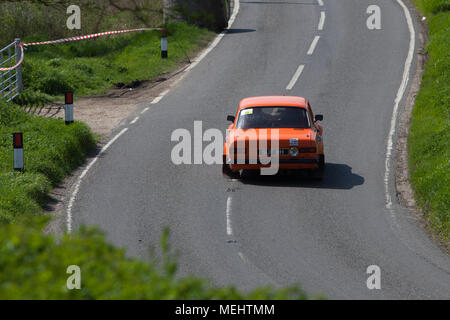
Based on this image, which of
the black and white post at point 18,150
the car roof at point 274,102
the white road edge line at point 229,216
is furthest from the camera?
the car roof at point 274,102

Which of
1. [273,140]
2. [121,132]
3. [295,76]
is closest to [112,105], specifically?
[121,132]

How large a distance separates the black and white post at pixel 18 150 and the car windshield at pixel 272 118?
14.5 feet

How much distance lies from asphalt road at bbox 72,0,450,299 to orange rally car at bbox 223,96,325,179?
472 millimetres

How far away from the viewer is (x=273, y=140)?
651 inches

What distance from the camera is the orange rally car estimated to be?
16531mm

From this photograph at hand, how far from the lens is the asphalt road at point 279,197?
482 inches

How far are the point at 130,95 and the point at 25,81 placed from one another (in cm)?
305

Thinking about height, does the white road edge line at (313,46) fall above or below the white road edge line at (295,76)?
above

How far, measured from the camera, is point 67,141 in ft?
60.6

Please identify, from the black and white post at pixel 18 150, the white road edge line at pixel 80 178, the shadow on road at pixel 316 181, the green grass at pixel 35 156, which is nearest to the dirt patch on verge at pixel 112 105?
the white road edge line at pixel 80 178

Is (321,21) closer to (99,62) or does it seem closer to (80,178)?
(99,62)

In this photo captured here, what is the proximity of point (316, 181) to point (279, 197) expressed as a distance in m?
1.53

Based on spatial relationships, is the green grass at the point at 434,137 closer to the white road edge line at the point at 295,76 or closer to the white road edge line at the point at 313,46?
the white road edge line at the point at 295,76

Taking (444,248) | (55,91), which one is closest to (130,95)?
(55,91)
